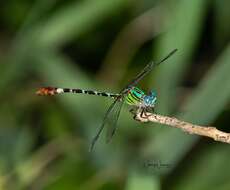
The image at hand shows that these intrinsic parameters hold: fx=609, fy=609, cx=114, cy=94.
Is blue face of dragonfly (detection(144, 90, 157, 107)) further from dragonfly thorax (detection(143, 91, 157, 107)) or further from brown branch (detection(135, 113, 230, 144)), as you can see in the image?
brown branch (detection(135, 113, 230, 144))

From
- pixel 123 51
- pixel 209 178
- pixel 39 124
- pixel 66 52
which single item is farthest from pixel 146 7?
pixel 209 178

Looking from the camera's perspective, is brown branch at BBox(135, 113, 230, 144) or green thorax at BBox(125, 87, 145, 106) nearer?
brown branch at BBox(135, 113, 230, 144)

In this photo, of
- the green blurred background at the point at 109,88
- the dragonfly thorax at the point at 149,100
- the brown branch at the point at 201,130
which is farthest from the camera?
the green blurred background at the point at 109,88

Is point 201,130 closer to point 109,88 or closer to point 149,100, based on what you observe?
point 149,100

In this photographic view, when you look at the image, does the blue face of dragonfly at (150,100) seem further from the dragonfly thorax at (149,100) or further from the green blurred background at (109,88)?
the green blurred background at (109,88)

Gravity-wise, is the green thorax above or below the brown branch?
above

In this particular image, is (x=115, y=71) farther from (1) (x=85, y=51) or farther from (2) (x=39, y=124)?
(2) (x=39, y=124)

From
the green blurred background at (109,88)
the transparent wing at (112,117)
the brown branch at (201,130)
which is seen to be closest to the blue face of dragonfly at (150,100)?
the transparent wing at (112,117)

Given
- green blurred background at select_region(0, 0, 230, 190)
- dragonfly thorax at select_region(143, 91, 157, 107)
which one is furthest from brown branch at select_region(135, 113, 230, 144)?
green blurred background at select_region(0, 0, 230, 190)
